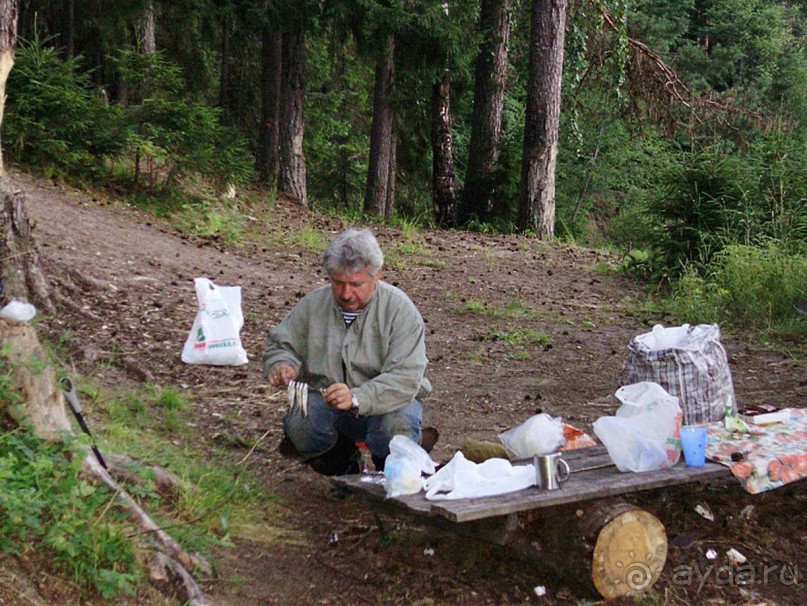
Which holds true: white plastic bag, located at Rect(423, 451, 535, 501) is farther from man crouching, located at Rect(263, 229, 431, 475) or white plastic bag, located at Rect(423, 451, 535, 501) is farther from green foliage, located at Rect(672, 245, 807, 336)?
green foliage, located at Rect(672, 245, 807, 336)

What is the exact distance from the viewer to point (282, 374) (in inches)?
173

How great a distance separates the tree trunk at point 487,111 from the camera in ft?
57.6

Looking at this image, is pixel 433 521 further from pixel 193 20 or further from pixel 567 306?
pixel 193 20

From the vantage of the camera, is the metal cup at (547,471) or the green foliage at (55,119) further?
the green foliage at (55,119)

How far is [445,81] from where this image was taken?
57.7ft

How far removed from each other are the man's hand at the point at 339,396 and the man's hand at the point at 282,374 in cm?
25

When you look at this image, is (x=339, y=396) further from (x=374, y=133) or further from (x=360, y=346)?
(x=374, y=133)

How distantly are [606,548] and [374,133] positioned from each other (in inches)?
570

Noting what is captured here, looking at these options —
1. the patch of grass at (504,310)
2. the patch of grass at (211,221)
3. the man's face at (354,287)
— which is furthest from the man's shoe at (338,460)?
the patch of grass at (211,221)

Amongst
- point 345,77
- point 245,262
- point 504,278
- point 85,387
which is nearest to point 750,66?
point 345,77

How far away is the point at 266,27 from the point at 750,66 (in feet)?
71.2

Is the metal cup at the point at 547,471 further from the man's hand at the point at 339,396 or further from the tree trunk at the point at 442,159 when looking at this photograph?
the tree trunk at the point at 442,159

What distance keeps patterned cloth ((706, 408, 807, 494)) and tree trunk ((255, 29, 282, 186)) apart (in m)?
12.3

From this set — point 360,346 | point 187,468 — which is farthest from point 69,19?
point 360,346
